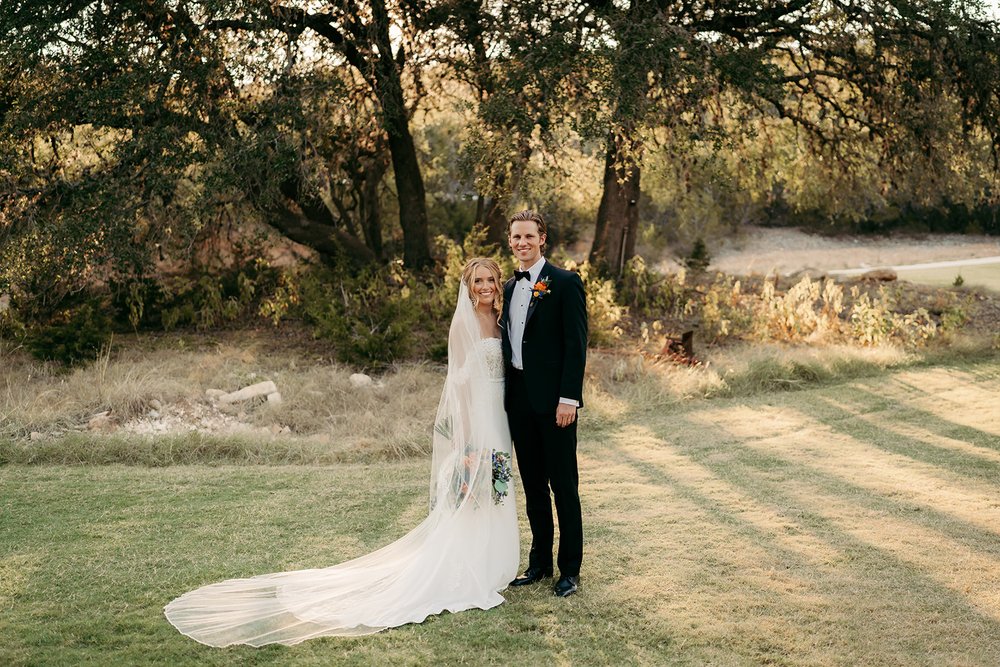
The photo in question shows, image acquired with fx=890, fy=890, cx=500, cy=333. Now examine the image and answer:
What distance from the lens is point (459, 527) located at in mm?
4395

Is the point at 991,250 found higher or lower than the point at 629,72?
lower

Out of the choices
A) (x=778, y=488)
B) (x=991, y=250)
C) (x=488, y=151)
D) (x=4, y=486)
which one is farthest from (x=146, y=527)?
(x=991, y=250)

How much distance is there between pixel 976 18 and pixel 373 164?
864 centimetres

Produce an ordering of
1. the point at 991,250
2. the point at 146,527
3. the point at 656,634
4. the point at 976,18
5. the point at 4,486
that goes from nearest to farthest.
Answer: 1. the point at 656,634
2. the point at 146,527
3. the point at 4,486
4. the point at 976,18
5. the point at 991,250

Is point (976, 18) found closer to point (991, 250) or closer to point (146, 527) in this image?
point (146, 527)

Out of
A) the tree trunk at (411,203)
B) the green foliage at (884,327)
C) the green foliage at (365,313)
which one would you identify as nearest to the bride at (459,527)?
the green foliage at (365,313)

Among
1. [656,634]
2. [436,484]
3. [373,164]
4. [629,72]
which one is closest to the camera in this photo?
[656,634]

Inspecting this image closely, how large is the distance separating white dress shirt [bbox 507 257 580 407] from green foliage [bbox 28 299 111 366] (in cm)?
731

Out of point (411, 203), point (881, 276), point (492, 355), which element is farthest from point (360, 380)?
point (881, 276)

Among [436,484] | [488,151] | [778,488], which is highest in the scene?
[488,151]

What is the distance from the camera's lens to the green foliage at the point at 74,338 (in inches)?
391

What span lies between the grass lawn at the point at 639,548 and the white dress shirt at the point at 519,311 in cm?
119

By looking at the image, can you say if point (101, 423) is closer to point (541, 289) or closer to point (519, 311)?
point (519, 311)

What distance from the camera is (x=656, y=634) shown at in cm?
397
